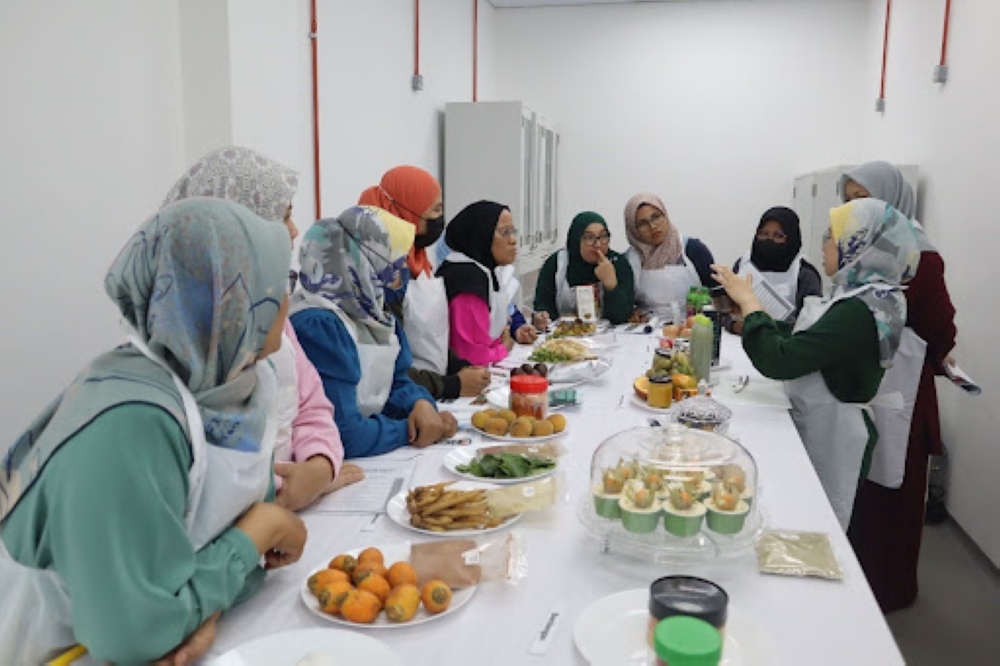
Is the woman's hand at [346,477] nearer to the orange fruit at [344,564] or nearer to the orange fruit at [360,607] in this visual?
the orange fruit at [344,564]

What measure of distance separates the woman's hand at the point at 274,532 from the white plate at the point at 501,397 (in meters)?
1.00

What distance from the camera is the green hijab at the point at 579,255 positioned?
380cm

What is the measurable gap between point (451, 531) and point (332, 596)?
31 cm

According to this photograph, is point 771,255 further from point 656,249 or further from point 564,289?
point 564,289

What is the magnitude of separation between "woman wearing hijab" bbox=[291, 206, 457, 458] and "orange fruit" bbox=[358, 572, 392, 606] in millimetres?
674

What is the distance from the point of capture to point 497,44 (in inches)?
241

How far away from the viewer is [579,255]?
12.6 ft

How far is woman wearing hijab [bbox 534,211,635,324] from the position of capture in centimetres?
372

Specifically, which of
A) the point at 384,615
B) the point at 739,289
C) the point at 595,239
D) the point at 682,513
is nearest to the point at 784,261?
the point at 595,239

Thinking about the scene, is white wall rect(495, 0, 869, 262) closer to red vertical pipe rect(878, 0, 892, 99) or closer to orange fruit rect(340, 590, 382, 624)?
red vertical pipe rect(878, 0, 892, 99)

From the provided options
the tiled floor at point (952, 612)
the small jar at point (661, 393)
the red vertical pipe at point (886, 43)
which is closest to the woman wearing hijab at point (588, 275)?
the small jar at point (661, 393)

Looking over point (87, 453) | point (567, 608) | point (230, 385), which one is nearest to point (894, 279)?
point (567, 608)

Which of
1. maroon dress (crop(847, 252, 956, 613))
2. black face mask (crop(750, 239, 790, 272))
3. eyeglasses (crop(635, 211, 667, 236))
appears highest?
eyeglasses (crop(635, 211, 667, 236))

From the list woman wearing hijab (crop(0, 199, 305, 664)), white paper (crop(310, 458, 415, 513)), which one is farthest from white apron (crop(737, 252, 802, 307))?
woman wearing hijab (crop(0, 199, 305, 664))
